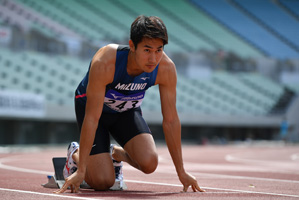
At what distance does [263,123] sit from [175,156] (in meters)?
44.0

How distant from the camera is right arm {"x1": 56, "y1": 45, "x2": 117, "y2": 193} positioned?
222 inches

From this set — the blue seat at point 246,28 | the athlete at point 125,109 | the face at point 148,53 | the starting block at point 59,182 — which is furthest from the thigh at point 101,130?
the blue seat at point 246,28

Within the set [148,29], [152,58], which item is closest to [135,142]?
[152,58]

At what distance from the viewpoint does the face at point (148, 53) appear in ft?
17.6

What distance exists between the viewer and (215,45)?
178ft

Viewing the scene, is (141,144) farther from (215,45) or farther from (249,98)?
(215,45)

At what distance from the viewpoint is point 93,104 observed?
5734mm

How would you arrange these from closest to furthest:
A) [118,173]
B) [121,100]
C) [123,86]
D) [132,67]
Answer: [132,67] < [123,86] < [121,100] < [118,173]

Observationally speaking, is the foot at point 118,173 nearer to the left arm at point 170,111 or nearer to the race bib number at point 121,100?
the race bib number at point 121,100

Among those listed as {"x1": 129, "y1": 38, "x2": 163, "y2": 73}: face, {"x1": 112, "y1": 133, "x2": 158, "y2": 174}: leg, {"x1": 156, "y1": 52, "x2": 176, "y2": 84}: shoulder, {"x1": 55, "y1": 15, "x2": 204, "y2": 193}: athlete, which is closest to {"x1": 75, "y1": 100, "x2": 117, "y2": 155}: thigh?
{"x1": 55, "y1": 15, "x2": 204, "y2": 193}: athlete

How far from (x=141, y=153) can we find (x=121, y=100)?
69cm

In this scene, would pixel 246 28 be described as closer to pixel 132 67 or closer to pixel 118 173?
pixel 118 173

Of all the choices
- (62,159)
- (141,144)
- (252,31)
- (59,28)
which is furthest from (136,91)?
(252,31)

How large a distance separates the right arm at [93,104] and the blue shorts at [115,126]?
0.94 m
